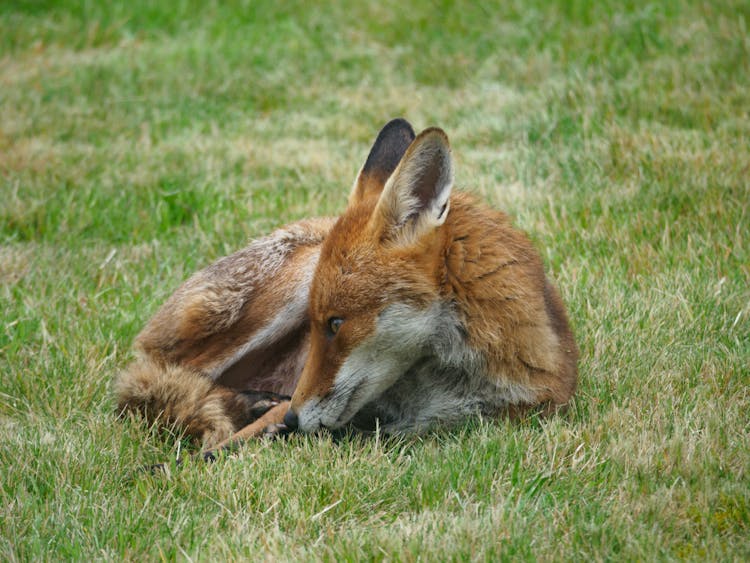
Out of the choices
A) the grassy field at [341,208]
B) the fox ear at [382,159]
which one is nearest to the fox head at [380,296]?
the grassy field at [341,208]

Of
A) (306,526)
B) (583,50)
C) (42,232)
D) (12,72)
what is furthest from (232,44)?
(306,526)

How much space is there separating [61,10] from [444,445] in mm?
11014

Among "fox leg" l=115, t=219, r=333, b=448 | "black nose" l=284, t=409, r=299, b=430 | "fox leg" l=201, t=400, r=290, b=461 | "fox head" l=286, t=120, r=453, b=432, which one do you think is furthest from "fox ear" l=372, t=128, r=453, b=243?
"fox leg" l=201, t=400, r=290, b=461

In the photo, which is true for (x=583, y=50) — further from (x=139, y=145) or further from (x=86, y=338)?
(x=86, y=338)

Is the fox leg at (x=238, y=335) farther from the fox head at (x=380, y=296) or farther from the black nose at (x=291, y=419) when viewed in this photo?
the fox head at (x=380, y=296)

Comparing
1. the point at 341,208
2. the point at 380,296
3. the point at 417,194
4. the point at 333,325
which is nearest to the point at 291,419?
the point at 333,325

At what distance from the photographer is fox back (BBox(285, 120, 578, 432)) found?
4184 mm

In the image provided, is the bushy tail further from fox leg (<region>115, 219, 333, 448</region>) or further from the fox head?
the fox head

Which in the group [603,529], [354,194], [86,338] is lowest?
[86,338]

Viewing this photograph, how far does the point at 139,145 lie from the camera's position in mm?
9266

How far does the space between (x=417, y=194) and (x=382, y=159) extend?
0.78 m

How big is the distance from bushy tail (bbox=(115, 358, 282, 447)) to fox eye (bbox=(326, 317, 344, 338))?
0.76 meters

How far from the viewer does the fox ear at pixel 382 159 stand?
4.87 metres

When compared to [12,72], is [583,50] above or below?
above
